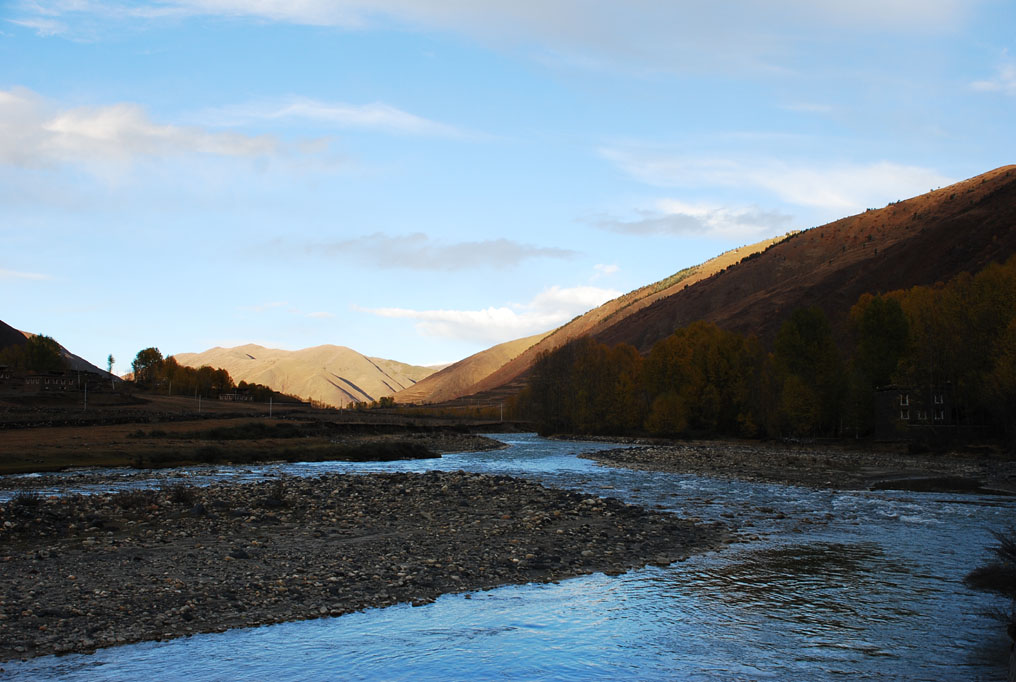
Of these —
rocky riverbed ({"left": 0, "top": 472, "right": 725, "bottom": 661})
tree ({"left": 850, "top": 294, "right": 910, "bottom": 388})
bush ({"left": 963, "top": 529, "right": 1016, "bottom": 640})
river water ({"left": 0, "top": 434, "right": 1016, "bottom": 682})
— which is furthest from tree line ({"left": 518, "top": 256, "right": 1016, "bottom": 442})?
rocky riverbed ({"left": 0, "top": 472, "right": 725, "bottom": 661})

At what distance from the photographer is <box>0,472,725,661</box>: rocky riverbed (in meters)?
14.7

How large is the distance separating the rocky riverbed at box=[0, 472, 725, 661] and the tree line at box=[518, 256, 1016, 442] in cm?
5452

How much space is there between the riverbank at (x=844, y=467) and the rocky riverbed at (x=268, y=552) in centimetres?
2122

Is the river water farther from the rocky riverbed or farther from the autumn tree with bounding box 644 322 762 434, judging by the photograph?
the autumn tree with bounding box 644 322 762 434

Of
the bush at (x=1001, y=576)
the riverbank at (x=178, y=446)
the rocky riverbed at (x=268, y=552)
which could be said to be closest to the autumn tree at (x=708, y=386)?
the riverbank at (x=178, y=446)

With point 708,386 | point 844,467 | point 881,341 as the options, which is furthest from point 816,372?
point 844,467

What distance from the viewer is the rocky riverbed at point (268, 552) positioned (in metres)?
14.7

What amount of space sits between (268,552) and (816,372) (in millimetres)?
82585

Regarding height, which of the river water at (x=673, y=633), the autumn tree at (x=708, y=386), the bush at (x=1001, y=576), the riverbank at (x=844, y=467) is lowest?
the riverbank at (x=844, y=467)

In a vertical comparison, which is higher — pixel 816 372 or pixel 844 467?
pixel 816 372

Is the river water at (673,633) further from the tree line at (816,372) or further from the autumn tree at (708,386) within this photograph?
Result: the autumn tree at (708,386)

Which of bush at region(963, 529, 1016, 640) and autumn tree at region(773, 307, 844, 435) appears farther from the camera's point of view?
autumn tree at region(773, 307, 844, 435)

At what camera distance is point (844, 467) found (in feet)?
189

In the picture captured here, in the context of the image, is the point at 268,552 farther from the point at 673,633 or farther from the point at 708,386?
the point at 708,386
